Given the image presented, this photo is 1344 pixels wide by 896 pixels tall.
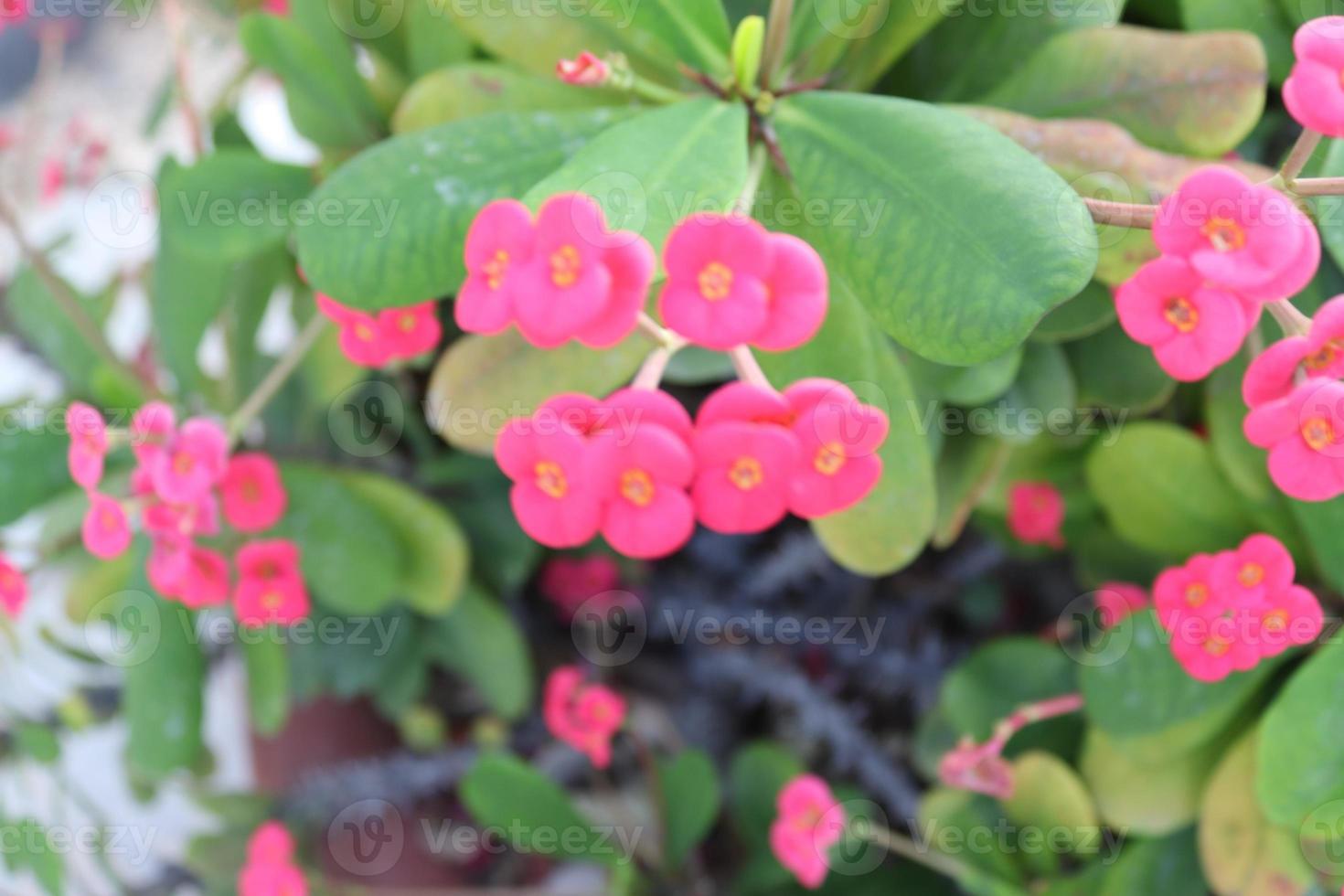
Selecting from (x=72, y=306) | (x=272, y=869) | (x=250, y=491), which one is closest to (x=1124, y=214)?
(x=250, y=491)

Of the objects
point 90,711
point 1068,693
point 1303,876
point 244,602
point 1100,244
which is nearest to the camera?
point 1100,244

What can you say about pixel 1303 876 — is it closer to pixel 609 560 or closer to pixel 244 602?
pixel 609 560

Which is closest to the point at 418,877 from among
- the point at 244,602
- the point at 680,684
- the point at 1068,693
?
the point at 680,684

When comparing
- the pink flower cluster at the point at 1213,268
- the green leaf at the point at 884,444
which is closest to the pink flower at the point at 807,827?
the green leaf at the point at 884,444

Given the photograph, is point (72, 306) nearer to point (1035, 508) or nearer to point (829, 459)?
point (829, 459)

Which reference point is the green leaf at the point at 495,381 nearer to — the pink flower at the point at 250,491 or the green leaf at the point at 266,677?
the pink flower at the point at 250,491

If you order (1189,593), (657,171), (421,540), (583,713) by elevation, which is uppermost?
(657,171)
